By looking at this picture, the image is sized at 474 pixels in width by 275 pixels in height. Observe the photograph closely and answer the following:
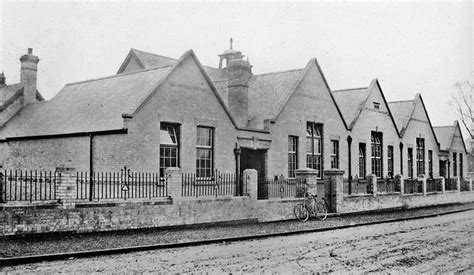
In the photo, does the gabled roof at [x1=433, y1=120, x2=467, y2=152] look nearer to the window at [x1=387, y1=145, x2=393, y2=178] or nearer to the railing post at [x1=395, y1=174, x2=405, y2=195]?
the window at [x1=387, y1=145, x2=393, y2=178]

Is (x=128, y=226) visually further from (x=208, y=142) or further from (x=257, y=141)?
(x=257, y=141)

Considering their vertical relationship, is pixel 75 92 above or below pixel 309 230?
above

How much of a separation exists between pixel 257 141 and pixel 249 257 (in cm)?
1310

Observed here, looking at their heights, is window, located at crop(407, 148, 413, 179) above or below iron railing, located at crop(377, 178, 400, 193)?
above

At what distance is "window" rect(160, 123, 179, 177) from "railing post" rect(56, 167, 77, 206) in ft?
18.7

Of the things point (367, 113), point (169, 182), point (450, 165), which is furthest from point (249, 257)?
point (450, 165)

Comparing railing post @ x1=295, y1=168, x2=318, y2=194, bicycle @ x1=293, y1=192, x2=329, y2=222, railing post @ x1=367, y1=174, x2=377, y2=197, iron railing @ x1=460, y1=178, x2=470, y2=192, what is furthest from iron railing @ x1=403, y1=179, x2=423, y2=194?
railing post @ x1=295, y1=168, x2=318, y2=194

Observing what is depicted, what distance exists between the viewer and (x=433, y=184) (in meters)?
35.3

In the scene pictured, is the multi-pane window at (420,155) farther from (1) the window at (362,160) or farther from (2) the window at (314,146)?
(2) the window at (314,146)

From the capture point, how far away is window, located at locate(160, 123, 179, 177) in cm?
2019

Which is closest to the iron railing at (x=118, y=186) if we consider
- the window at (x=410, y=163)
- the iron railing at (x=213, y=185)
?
the iron railing at (x=213, y=185)

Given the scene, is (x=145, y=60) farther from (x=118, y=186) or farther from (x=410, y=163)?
(x=410, y=163)

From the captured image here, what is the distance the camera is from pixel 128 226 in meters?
15.3

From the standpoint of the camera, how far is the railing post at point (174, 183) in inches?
661
